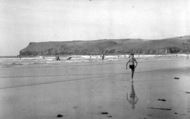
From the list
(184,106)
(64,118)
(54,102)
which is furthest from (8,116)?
(184,106)

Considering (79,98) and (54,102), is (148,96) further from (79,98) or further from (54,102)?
(54,102)

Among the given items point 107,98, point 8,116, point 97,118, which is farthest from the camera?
point 107,98

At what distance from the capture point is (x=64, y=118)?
8.65m

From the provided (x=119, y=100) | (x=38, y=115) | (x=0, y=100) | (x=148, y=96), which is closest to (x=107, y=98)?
(x=119, y=100)

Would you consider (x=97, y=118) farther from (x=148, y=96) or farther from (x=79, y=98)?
(x=148, y=96)

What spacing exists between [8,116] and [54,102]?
107 inches

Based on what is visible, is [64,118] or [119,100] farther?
[119,100]

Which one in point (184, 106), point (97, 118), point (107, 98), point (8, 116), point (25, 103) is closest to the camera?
point (97, 118)

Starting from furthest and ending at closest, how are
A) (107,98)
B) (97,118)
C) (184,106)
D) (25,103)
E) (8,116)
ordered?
(107,98) < (25,103) < (184,106) < (8,116) < (97,118)

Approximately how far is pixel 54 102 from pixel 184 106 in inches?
205

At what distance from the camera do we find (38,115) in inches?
360

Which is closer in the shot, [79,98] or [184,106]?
[184,106]

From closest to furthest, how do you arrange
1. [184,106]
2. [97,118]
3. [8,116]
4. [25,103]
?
[97,118], [8,116], [184,106], [25,103]

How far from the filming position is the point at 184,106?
33.3ft
